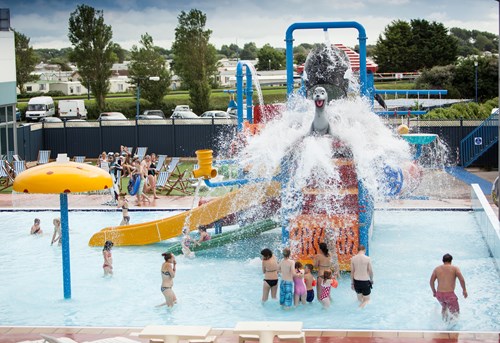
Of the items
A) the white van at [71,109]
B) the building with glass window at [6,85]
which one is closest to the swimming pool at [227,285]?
the building with glass window at [6,85]

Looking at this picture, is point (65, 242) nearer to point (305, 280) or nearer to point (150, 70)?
point (305, 280)

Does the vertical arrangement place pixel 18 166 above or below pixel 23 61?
below

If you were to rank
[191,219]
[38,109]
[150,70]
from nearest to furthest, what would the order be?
[191,219] → [38,109] → [150,70]

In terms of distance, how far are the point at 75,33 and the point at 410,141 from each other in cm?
4000

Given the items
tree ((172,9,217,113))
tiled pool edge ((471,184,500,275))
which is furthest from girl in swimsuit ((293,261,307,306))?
tree ((172,9,217,113))

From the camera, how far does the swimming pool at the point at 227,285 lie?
13.8 meters

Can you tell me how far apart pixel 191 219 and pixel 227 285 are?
283cm

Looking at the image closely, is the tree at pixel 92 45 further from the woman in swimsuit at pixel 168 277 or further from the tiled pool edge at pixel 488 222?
the woman in swimsuit at pixel 168 277

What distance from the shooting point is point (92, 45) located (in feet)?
184

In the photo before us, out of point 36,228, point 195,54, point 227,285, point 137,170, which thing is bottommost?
point 227,285

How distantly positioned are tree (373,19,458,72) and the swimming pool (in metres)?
65.5

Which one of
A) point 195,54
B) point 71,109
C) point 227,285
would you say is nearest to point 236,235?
point 227,285

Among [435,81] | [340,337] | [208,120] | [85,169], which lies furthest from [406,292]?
[435,81]

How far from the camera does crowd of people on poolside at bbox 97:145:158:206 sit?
24328mm
